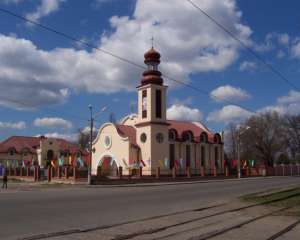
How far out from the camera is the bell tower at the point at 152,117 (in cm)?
5603

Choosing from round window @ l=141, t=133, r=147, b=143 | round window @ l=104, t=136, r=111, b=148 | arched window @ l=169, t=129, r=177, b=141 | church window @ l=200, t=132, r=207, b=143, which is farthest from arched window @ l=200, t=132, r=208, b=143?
round window @ l=104, t=136, r=111, b=148

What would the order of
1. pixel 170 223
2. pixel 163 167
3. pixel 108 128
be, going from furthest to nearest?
pixel 108 128 < pixel 163 167 < pixel 170 223

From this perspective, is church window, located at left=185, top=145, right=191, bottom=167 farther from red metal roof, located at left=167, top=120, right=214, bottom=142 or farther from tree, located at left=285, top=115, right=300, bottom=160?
tree, located at left=285, top=115, right=300, bottom=160

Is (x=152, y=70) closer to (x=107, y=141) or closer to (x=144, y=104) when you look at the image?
(x=144, y=104)

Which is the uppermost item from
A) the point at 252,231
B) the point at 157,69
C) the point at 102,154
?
the point at 157,69

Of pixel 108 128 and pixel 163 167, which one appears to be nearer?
pixel 163 167

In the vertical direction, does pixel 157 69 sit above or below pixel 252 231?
above

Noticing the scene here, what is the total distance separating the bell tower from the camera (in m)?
56.0

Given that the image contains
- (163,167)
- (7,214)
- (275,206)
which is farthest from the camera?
(163,167)

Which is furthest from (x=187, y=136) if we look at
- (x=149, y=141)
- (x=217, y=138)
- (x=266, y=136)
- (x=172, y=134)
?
(x=266, y=136)

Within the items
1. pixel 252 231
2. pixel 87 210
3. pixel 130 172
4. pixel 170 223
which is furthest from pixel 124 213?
pixel 130 172

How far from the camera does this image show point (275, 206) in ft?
60.5

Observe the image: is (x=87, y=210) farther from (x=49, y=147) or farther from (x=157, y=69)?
(x=49, y=147)

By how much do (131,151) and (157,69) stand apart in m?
11.3
